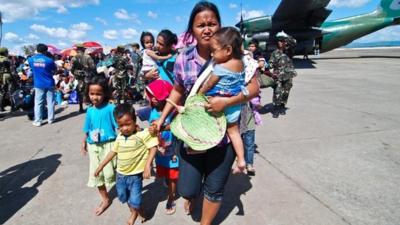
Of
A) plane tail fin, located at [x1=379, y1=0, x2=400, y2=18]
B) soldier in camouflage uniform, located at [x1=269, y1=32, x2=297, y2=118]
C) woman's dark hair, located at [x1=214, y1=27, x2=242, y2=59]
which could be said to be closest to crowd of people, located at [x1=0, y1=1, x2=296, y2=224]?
woman's dark hair, located at [x1=214, y1=27, x2=242, y2=59]

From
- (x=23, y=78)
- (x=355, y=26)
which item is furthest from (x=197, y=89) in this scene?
(x=355, y=26)

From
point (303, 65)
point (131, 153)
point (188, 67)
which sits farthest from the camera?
point (303, 65)

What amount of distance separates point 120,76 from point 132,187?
6.11 metres

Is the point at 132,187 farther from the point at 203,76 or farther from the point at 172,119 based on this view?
the point at 203,76

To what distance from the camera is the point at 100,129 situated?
286 cm

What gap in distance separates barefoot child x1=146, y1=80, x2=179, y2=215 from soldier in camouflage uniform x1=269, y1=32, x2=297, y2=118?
4452 mm

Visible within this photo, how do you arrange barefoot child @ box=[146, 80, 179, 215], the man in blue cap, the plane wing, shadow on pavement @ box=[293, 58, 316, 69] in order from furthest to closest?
shadow on pavement @ box=[293, 58, 316, 69], the plane wing, the man in blue cap, barefoot child @ box=[146, 80, 179, 215]

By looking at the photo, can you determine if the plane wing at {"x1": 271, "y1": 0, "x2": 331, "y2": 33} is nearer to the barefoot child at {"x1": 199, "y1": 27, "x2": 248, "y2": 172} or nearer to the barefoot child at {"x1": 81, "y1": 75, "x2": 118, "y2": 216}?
the barefoot child at {"x1": 81, "y1": 75, "x2": 118, "y2": 216}

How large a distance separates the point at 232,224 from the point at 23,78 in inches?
455

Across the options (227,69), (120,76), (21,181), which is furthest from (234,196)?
(120,76)

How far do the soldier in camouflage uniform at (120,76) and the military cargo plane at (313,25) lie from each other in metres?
11.6

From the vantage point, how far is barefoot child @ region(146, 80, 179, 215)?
2711mm

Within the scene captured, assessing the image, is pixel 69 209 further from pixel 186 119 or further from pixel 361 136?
pixel 361 136

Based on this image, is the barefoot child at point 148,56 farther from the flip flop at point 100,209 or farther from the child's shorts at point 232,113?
the flip flop at point 100,209
